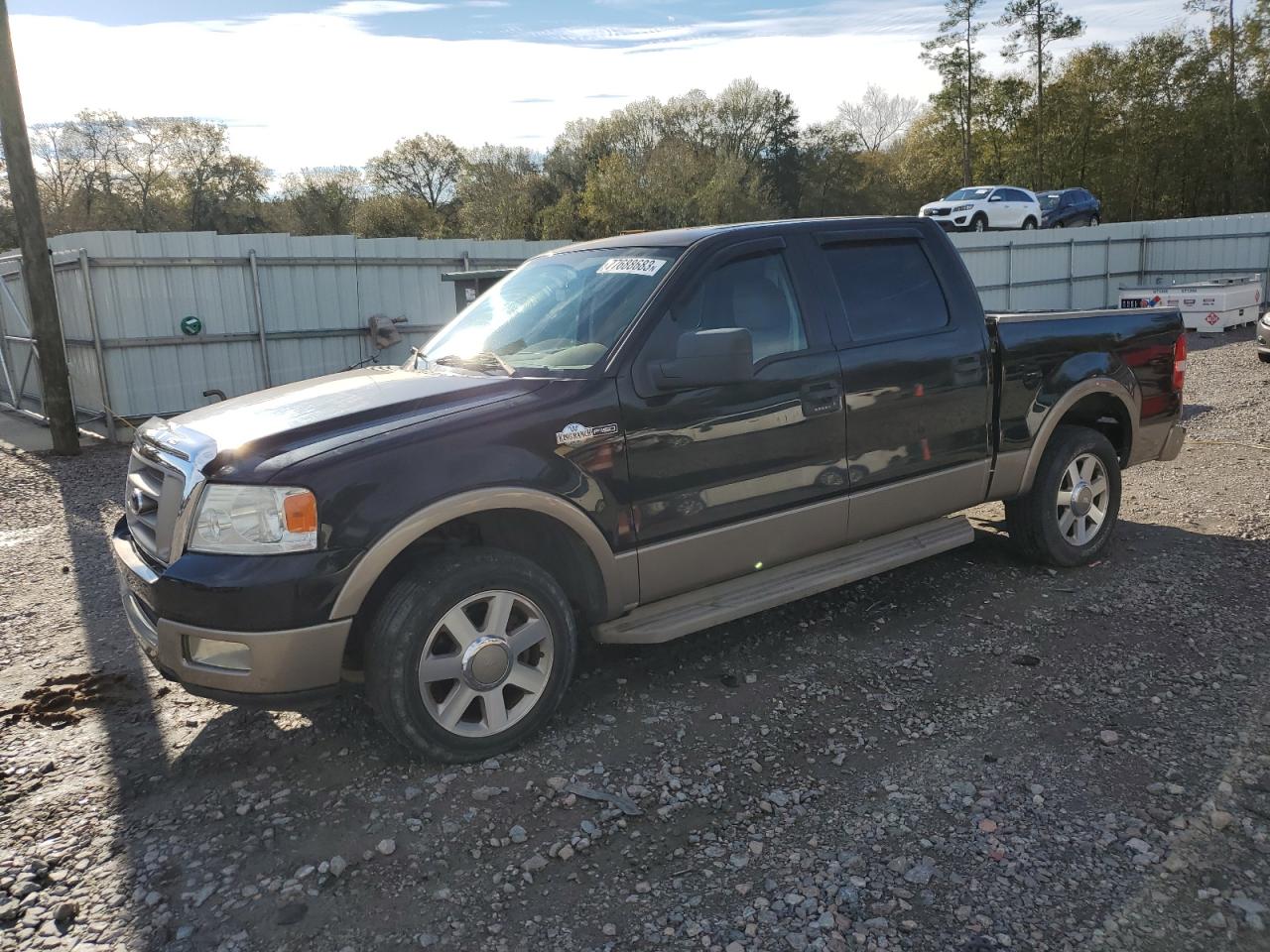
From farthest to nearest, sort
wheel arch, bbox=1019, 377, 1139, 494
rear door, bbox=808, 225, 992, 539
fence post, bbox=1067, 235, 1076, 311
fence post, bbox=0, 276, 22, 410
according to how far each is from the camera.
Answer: fence post, bbox=1067, 235, 1076, 311
fence post, bbox=0, 276, 22, 410
wheel arch, bbox=1019, 377, 1139, 494
rear door, bbox=808, 225, 992, 539

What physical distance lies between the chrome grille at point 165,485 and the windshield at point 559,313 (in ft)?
3.99

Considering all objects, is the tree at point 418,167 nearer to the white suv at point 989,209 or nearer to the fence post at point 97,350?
the white suv at point 989,209

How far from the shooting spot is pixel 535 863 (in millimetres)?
3021

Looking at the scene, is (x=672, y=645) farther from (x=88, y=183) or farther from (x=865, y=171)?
(x=865, y=171)

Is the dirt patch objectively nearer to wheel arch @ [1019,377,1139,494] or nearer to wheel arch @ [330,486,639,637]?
wheel arch @ [330,486,639,637]

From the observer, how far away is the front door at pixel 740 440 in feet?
12.7

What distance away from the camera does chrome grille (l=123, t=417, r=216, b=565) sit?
3.36 m

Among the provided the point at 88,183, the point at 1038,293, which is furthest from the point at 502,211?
the point at 1038,293

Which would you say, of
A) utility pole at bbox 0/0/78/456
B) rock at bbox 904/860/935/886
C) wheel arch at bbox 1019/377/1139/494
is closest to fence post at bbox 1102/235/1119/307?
wheel arch at bbox 1019/377/1139/494

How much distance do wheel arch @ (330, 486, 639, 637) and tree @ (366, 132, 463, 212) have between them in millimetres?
64594

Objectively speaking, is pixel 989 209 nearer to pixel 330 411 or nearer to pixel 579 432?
pixel 579 432

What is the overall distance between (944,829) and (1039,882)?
35 centimetres

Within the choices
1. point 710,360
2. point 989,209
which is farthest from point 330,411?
point 989,209

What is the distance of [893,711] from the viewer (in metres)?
3.95
